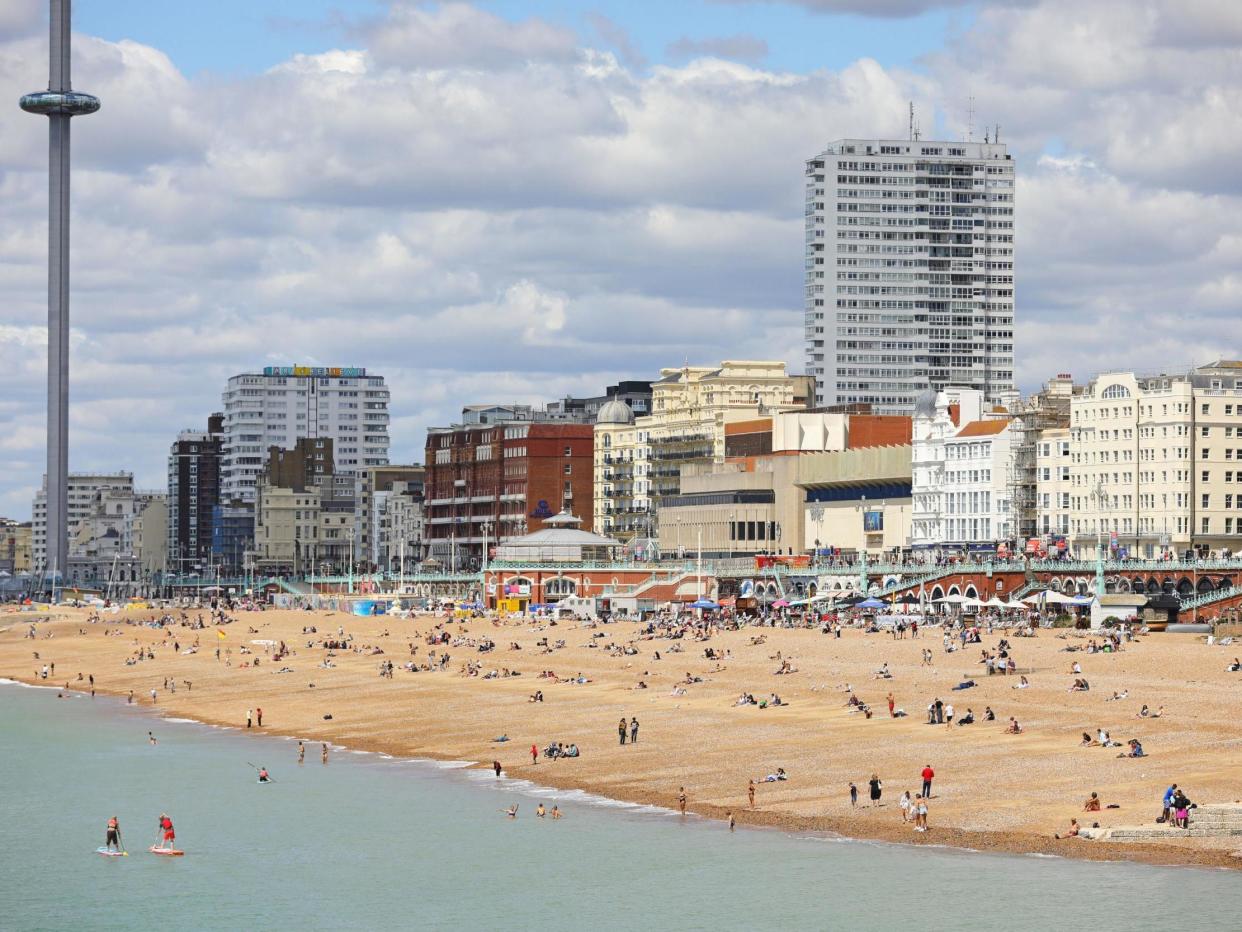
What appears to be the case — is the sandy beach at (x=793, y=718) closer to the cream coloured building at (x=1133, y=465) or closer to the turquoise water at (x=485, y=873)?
the turquoise water at (x=485, y=873)

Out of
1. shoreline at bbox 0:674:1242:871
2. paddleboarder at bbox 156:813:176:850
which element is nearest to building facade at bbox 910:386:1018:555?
shoreline at bbox 0:674:1242:871

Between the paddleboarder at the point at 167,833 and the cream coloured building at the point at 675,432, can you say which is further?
the cream coloured building at the point at 675,432

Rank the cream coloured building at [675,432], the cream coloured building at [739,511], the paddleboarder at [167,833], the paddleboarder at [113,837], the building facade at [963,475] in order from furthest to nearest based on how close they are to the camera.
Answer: the cream coloured building at [675,432]
the cream coloured building at [739,511]
the building facade at [963,475]
the paddleboarder at [167,833]
the paddleboarder at [113,837]

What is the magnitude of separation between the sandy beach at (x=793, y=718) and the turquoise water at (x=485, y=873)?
6.42 ft

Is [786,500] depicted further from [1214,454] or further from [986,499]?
[1214,454]

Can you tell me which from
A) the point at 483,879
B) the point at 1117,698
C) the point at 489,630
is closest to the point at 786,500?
the point at 489,630

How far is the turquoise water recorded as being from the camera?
46250 mm

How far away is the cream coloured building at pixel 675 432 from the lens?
184 meters

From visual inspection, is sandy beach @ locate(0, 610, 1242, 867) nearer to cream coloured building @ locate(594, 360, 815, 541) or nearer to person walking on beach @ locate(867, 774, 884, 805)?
person walking on beach @ locate(867, 774, 884, 805)

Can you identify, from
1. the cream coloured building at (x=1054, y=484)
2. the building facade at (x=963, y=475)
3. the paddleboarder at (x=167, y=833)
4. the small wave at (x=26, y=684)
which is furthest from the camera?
the building facade at (x=963, y=475)

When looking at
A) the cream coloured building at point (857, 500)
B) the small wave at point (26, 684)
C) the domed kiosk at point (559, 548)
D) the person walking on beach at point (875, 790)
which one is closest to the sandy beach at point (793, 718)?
the person walking on beach at point (875, 790)

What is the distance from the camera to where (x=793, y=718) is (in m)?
71.5

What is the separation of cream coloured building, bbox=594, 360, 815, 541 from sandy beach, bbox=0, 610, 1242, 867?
212ft

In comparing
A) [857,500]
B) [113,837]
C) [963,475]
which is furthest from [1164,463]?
[113,837]
